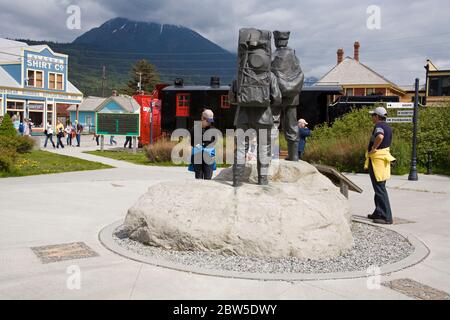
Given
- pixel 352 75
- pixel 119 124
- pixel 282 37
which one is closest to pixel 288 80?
pixel 282 37

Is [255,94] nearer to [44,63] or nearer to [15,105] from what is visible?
[15,105]

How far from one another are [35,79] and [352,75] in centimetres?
3216

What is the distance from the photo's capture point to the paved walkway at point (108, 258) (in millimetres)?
4121

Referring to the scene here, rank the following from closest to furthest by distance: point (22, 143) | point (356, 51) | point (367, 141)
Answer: point (367, 141), point (22, 143), point (356, 51)

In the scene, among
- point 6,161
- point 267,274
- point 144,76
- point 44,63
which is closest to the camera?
point 267,274

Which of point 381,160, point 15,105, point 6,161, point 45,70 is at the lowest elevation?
point 6,161

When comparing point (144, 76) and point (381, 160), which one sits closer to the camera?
point (381, 160)

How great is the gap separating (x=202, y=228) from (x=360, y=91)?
142 feet

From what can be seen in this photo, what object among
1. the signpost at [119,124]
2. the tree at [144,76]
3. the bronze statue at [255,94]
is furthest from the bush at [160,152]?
the tree at [144,76]

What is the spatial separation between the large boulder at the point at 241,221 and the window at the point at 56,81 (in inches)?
1638

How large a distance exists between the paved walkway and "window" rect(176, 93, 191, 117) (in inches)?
620

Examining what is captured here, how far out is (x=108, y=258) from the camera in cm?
516

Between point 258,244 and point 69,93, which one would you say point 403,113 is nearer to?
point 258,244

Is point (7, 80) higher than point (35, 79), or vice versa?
point (35, 79)
